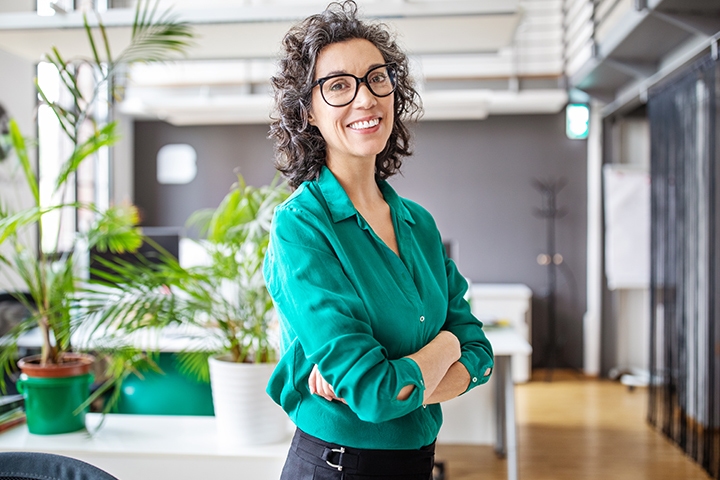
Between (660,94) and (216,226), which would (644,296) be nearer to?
(660,94)

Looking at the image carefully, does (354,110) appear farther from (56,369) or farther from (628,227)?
(628,227)

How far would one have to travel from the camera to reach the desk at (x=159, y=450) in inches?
89.6

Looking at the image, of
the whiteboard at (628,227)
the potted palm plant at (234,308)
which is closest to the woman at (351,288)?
the potted palm plant at (234,308)

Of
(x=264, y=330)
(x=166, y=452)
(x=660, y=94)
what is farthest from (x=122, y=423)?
(x=660, y=94)

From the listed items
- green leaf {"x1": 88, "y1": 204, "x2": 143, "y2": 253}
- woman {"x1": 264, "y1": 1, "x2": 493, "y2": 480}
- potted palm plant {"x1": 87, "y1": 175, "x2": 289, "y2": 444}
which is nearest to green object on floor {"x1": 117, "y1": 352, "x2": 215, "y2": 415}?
green leaf {"x1": 88, "y1": 204, "x2": 143, "y2": 253}

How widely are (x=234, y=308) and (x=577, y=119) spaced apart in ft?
17.7

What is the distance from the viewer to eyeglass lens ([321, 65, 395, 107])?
130cm

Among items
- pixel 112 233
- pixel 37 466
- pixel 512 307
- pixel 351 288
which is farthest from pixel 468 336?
pixel 512 307

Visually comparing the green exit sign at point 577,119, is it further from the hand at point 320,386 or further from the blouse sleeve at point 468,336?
the hand at point 320,386

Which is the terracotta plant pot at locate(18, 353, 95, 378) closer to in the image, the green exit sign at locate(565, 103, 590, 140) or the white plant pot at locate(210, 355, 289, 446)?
the white plant pot at locate(210, 355, 289, 446)

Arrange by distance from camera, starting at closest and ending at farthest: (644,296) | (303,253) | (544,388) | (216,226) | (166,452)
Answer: (303,253), (166,452), (216,226), (544,388), (644,296)

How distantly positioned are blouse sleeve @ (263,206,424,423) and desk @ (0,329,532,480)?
3.84 ft

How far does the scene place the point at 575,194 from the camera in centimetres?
709

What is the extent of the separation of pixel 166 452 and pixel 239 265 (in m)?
0.65
